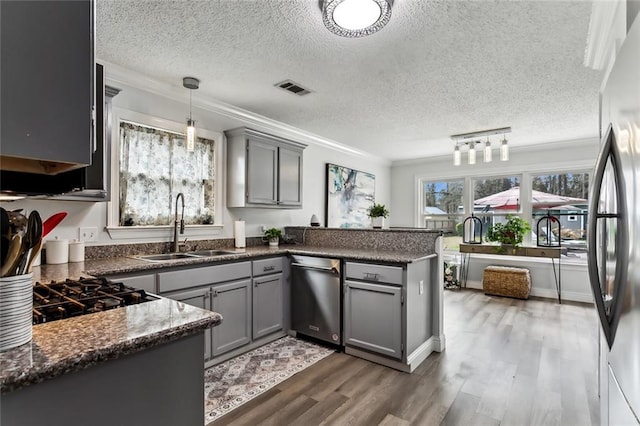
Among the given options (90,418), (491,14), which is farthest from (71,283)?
(491,14)

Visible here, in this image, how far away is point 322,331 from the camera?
3.11 meters

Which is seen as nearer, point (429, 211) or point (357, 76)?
point (357, 76)

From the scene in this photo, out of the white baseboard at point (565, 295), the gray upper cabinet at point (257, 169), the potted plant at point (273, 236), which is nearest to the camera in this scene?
the gray upper cabinet at point (257, 169)

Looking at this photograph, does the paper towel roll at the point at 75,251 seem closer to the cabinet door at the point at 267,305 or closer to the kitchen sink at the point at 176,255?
the kitchen sink at the point at 176,255

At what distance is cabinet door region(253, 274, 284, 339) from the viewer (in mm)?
3021

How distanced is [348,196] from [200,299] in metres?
3.40

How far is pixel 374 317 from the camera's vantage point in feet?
9.14

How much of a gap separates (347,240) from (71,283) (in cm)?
257

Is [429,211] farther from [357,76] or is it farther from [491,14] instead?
[491,14]

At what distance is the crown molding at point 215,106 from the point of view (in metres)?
2.70

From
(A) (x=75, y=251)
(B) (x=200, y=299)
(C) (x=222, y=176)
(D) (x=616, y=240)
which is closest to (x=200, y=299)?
(B) (x=200, y=299)

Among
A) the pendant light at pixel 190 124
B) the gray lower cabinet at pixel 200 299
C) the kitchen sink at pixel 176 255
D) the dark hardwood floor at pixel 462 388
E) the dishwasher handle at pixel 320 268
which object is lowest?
the dark hardwood floor at pixel 462 388

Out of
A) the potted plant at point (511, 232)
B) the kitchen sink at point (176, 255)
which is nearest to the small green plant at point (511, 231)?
the potted plant at point (511, 232)

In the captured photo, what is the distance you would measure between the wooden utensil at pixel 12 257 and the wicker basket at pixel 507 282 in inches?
217
